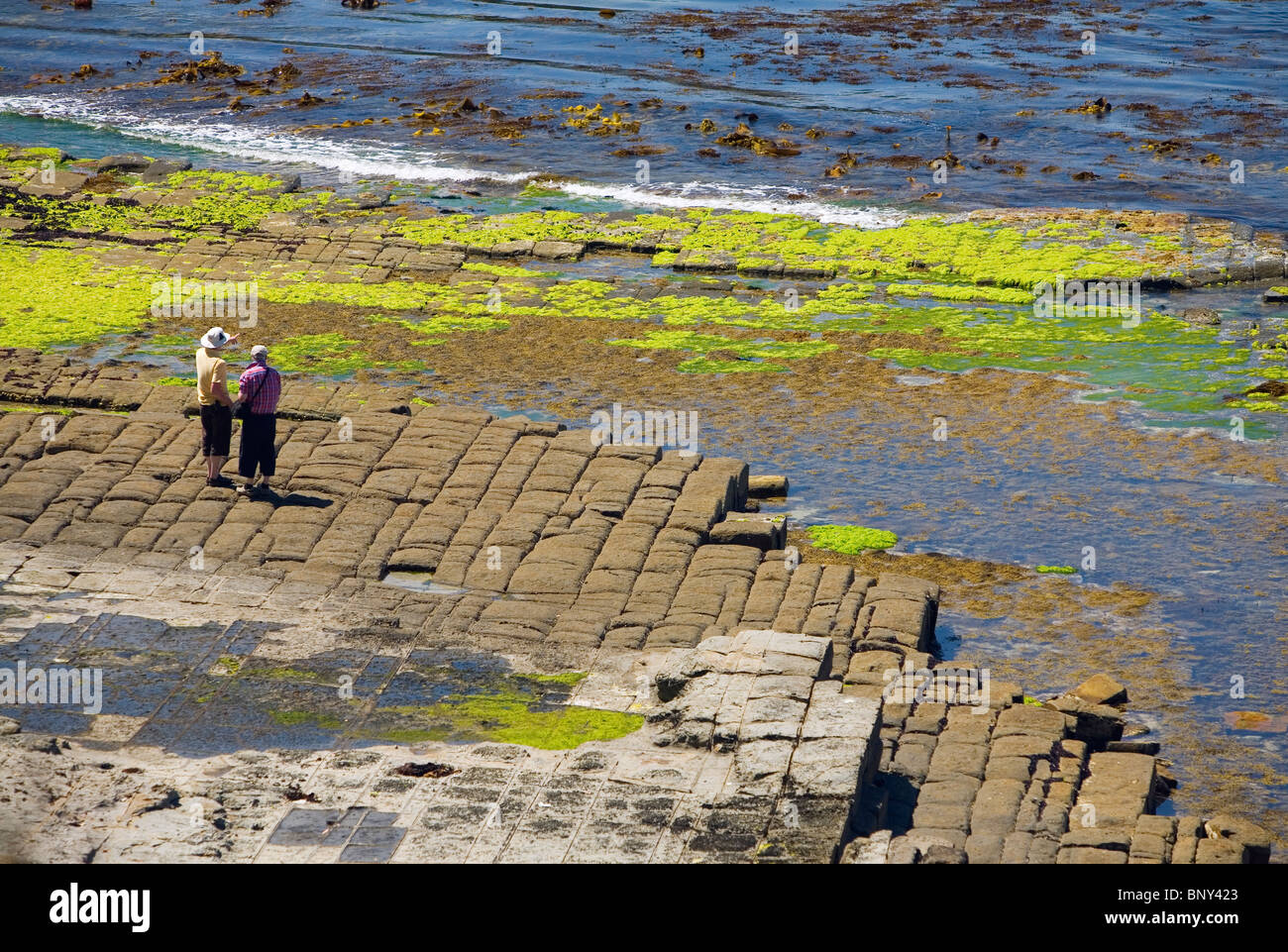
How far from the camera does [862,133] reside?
38344 millimetres

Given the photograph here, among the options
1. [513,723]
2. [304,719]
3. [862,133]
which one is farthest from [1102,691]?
[862,133]

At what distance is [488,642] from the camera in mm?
13094

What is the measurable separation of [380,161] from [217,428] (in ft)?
68.2

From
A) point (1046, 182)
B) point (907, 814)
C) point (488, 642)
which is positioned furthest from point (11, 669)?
point (1046, 182)

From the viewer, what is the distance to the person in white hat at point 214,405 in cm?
1549

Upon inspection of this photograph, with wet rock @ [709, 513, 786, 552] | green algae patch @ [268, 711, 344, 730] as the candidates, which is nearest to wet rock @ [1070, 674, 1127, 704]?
wet rock @ [709, 513, 786, 552]

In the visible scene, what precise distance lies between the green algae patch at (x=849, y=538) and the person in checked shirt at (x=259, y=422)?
5.97m

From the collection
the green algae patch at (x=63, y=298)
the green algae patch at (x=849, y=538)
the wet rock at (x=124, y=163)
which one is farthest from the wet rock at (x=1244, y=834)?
the wet rock at (x=124, y=163)

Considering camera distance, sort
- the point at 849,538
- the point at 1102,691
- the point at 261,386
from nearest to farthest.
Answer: the point at 1102,691 → the point at 261,386 → the point at 849,538

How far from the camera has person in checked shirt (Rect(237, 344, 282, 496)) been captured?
1524 cm

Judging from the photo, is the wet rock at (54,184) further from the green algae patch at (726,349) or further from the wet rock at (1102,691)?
the wet rock at (1102,691)

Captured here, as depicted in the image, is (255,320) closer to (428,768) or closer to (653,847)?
(428,768)

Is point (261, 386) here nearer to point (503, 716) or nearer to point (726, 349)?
point (503, 716)

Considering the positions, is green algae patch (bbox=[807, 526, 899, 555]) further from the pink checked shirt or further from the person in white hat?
the person in white hat
